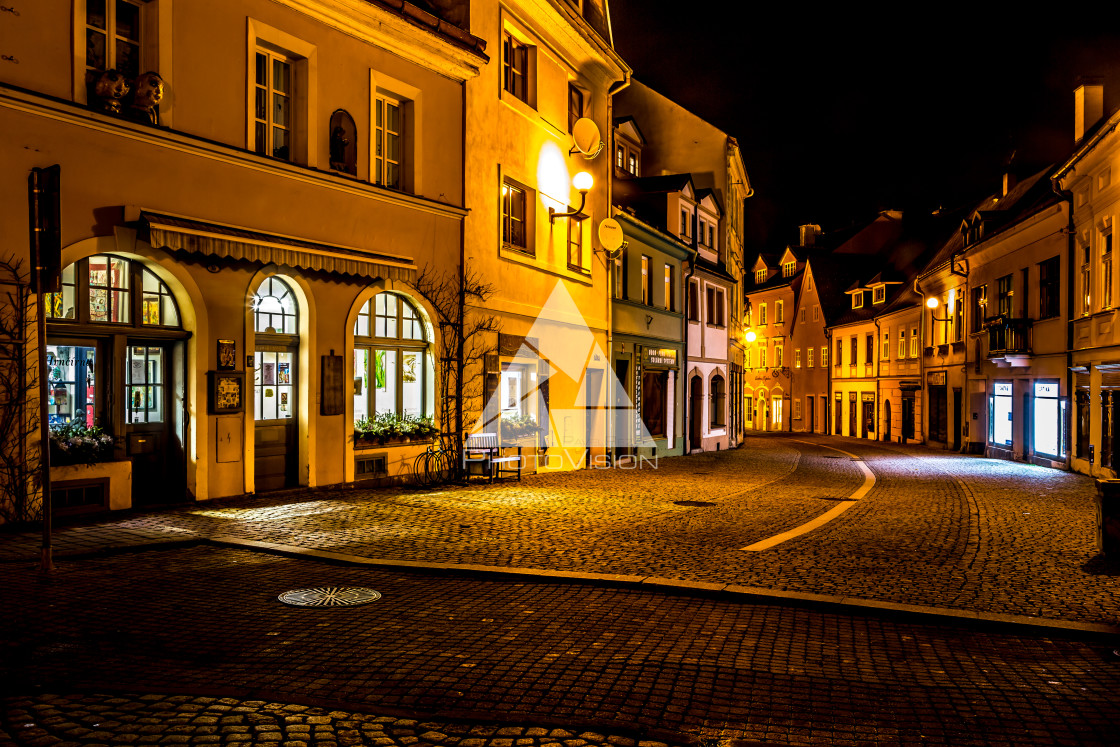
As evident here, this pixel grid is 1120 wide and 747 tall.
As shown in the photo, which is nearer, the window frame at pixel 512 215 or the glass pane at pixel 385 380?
the glass pane at pixel 385 380

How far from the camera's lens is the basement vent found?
1455cm

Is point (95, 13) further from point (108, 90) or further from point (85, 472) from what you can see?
point (85, 472)

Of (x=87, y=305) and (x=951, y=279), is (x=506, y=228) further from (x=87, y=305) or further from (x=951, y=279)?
(x=951, y=279)

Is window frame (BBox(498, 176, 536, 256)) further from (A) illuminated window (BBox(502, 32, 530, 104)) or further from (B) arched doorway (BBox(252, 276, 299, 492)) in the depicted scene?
(B) arched doorway (BBox(252, 276, 299, 492))

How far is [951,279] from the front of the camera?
33.9 m

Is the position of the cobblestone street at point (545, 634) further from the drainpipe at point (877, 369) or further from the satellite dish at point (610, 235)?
the drainpipe at point (877, 369)

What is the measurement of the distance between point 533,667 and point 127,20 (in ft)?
33.6

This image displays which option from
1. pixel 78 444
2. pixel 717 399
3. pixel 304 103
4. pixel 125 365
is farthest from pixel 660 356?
pixel 78 444

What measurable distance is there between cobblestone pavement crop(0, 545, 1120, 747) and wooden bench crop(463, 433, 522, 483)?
886 centimetres

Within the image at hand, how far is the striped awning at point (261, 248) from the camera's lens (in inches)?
428

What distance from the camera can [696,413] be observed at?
1243 inches

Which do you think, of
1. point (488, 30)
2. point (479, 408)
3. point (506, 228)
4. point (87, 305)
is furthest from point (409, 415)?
point (488, 30)

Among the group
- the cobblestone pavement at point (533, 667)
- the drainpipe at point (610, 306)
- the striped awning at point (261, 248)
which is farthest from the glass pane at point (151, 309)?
the drainpipe at point (610, 306)

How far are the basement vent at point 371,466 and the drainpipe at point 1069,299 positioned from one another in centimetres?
1818
